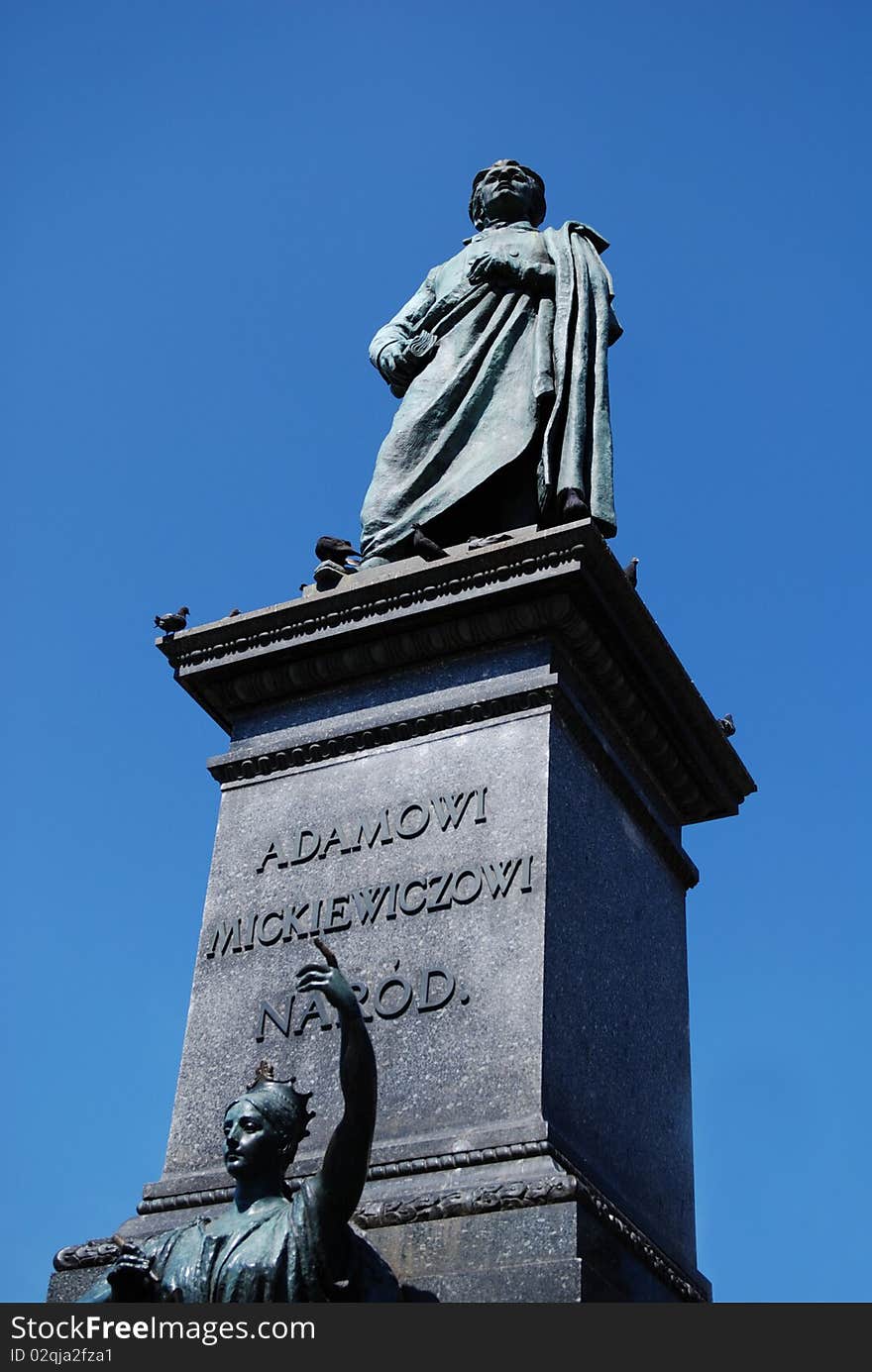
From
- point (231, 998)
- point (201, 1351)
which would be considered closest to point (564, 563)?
point (231, 998)

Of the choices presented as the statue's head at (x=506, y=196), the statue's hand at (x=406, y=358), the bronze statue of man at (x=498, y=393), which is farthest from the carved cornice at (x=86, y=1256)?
the statue's head at (x=506, y=196)

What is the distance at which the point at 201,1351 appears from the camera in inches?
241

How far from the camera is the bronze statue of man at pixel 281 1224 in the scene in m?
6.37

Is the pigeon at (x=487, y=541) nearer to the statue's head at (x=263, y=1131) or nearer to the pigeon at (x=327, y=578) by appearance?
the pigeon at (x=327, y=578)

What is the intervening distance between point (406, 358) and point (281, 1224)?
21.3 ft

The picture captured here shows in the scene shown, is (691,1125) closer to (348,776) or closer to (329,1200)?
(348,776)

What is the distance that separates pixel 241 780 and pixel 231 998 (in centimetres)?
134

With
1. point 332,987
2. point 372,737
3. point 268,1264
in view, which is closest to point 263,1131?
point 268,1264

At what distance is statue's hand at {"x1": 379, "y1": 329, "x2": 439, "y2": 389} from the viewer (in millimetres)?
11578

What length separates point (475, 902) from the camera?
8203 millimetres

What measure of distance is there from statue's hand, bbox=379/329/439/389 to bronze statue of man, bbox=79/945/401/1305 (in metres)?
5.89

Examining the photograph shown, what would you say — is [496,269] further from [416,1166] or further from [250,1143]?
[250,1143]

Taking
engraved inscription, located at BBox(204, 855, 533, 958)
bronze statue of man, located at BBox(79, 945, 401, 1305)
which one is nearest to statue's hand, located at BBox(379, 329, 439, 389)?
engraved inscription, located at BBox(204, 855, 533, 958)

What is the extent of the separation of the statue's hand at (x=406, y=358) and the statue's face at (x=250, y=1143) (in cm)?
605
